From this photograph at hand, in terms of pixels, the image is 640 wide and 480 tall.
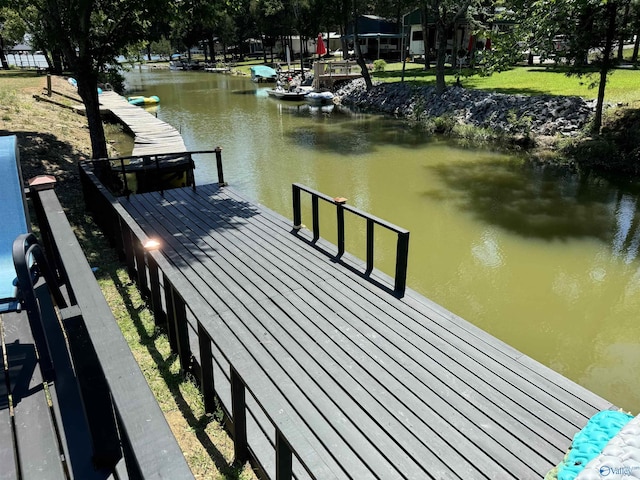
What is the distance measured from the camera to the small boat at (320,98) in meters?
27.2

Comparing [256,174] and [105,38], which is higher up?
[105,38]

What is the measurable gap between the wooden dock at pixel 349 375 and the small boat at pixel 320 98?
74.7 feet

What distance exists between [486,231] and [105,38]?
28.7 ft

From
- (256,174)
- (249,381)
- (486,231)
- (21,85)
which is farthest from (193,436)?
(21,85)

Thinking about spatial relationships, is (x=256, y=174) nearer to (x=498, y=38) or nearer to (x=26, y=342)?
(x=498, y=38)

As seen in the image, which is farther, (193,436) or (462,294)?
(462,294)

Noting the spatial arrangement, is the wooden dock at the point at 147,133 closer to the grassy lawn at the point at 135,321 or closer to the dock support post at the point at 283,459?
the grassy lawn at the point at 135,321

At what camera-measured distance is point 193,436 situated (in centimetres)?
354

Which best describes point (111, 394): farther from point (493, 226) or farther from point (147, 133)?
point (147, 133)

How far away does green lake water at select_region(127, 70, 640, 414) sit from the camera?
620 cm

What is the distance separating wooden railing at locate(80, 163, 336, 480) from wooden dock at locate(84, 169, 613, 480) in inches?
0.4

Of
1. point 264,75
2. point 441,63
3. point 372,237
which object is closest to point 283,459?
point 372,237

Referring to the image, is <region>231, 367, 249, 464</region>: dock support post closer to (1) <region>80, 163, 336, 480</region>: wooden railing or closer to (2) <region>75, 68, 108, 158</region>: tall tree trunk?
(1) <region>80, 163, 336, 480</region>: wooden railing
